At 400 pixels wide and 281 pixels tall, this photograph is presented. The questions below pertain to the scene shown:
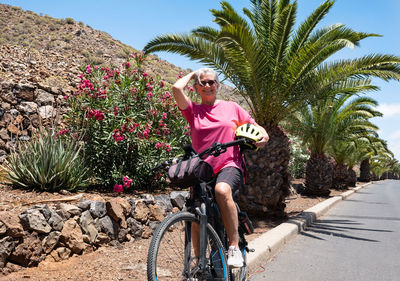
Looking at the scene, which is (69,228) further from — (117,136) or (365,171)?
(365,171)

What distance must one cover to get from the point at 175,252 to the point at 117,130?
392cm

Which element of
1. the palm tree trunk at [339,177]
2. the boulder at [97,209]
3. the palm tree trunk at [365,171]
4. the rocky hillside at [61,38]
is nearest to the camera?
the boulder at [97,209]

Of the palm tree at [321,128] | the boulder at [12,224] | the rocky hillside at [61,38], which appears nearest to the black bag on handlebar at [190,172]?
the boulder at [12,224]

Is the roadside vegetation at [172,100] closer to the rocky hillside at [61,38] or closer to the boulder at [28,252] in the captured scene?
the boulder at [28,252]

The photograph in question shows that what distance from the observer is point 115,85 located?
6906mm

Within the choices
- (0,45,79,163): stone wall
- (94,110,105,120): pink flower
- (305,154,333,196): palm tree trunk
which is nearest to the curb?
(94,110,105,120): pink flower

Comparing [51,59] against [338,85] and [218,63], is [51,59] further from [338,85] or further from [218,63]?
[338,85]

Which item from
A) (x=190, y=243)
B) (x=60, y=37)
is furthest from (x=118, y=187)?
(x=60, y=37)

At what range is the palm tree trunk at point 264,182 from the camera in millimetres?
7656

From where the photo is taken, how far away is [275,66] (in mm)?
7691

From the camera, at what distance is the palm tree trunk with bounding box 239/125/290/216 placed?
766 cm

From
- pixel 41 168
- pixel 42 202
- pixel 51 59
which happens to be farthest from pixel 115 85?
pixel 51 59

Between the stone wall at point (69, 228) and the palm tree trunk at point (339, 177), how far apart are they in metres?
18.2

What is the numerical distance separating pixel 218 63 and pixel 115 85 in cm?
242
